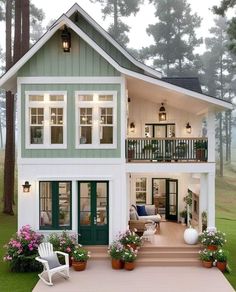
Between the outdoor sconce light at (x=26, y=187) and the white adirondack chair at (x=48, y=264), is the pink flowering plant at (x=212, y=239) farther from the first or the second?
the outdoor sconce light at (x=26, y=187)

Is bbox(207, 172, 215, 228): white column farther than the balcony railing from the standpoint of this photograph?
No

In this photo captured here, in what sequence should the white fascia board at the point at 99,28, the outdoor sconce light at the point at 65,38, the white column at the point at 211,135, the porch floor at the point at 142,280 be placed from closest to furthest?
the porch floor at the point at 142,280 → the outdoor sconce light at the point at 65,38 → the white column at the point at 211,135 → the white fascia board at the point at 99,28

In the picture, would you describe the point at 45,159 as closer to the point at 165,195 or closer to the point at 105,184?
the point at 105,184

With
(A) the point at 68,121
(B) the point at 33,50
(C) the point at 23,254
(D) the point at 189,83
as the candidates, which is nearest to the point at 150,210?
(D) the point at 189,83

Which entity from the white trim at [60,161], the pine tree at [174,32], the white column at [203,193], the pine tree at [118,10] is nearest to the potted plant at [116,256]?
the white trim at [60,161]

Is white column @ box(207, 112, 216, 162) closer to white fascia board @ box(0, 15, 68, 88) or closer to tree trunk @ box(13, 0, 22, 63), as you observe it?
white fascia board @ box(0, 15, 68, 88)

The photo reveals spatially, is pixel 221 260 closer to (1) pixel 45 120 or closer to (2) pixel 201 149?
(2) pixel 201 149

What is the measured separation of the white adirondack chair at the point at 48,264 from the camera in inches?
452

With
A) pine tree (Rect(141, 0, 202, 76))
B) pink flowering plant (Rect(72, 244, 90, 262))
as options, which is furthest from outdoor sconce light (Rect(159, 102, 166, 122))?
pine tree (Rect(141, 0, 202, 76))

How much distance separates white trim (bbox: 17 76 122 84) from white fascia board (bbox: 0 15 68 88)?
54 centimetres

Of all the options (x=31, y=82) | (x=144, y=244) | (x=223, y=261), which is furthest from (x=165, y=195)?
(x=31, y=82)

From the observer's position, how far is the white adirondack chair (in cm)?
1147

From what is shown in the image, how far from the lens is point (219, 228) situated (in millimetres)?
21016

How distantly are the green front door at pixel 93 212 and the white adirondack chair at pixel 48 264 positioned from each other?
2.03 meters
